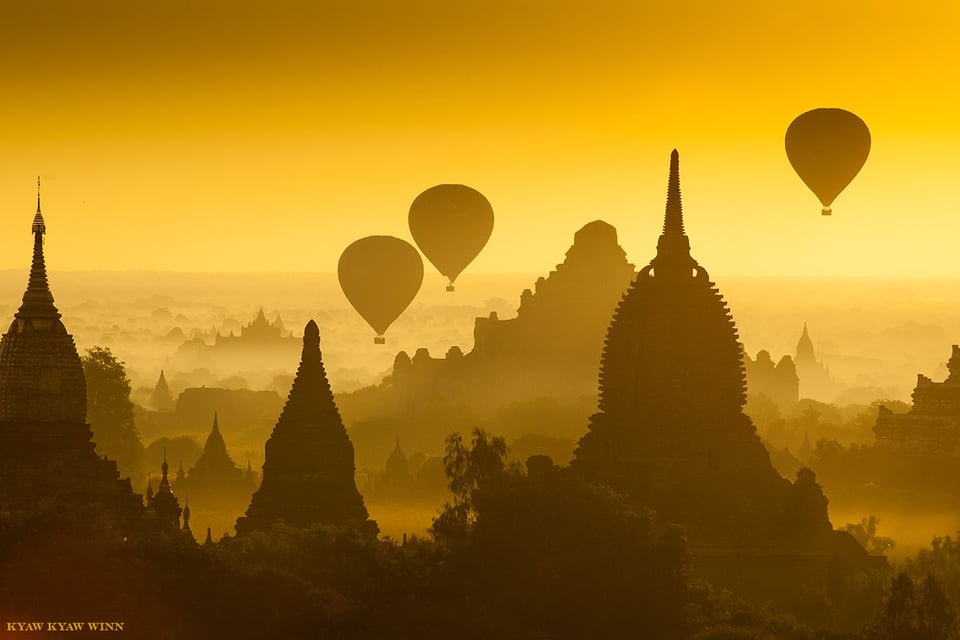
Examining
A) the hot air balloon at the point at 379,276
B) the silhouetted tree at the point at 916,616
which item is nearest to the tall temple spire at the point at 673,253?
the silhouetted tree at the point at 916,616

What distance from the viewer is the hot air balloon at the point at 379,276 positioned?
623ft

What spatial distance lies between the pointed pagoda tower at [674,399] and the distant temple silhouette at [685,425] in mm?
40

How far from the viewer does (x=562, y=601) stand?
98.4m

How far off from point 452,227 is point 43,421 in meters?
70.5

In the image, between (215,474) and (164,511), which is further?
(215,474)

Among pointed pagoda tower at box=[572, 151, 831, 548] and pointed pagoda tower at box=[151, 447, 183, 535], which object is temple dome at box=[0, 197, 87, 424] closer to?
pointed pagoda tower at box=[151, 447, 183, 535]

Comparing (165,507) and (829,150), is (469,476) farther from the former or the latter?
(829,150)

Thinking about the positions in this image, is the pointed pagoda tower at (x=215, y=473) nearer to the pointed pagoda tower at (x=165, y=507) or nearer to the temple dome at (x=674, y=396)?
the temple dome at (x=674, y=396)

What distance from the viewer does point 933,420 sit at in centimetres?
18550

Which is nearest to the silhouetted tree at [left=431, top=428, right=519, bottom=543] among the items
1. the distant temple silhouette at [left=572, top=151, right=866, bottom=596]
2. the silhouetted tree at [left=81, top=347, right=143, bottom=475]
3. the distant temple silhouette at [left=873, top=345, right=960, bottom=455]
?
the distant temple silhouette at [left=572, top=151, right=866, bottom=596]

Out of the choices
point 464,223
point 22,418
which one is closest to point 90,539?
point 22,418

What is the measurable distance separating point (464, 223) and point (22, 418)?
70.8 meters

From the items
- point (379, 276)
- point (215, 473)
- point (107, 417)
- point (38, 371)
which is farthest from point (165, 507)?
point (107, 417)

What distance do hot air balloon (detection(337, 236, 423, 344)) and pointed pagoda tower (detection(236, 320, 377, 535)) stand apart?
60879 mm
